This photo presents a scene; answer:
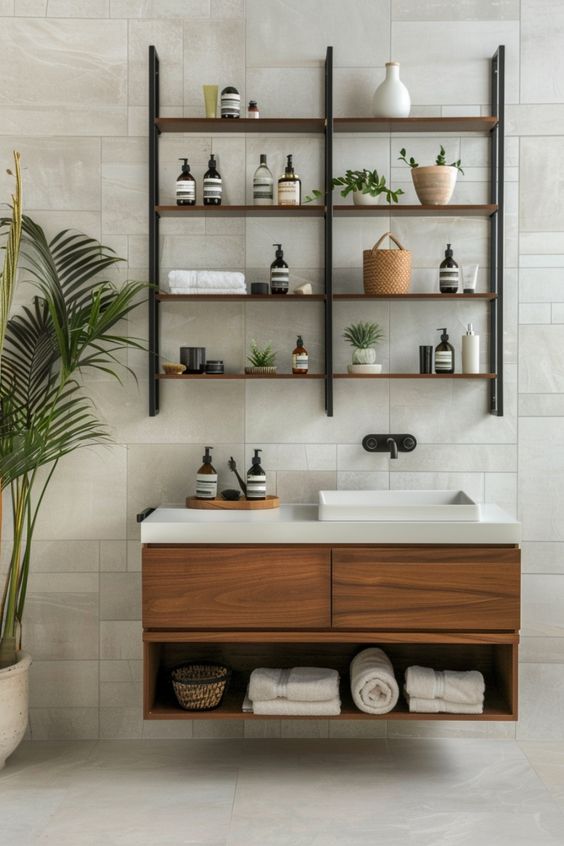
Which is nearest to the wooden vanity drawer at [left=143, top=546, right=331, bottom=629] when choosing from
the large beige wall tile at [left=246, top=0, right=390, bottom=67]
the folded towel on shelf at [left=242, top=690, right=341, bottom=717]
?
the folded towel on shelf at [left=242, top=690, right=341, bottom=717]

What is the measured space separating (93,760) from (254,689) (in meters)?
0.70

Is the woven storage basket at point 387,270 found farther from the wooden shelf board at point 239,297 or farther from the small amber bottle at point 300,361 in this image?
the small amber bottle at point 300,361

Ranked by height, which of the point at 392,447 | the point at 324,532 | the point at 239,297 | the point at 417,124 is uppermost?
the point at 417,124

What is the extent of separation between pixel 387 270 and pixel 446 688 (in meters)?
1.45

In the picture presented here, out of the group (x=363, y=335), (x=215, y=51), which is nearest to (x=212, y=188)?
(x=215, y=51)

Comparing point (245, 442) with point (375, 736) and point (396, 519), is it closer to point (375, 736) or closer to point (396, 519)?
point (396, 519)

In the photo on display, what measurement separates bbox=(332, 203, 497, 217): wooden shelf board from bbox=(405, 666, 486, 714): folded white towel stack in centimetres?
162

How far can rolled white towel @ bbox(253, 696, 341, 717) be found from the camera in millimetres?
2871

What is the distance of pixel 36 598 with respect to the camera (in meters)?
3.31

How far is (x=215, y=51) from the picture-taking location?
325cm

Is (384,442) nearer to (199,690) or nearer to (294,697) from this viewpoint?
(294,697)

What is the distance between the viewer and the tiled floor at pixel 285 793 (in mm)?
2545

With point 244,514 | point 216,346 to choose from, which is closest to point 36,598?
point 244,514

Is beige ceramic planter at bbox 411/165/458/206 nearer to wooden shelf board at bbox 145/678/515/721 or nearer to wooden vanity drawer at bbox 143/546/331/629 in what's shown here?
wooden vanity drawer at bbox 143/546/331/629
